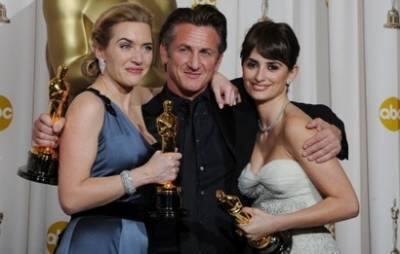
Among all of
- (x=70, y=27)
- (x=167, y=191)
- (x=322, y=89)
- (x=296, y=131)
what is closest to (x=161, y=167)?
(x=167, y=191)

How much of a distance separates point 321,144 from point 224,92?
0.24m

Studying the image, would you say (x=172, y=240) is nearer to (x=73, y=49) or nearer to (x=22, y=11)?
(x=73, y=49)

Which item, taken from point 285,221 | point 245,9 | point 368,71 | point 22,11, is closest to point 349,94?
point 368,71

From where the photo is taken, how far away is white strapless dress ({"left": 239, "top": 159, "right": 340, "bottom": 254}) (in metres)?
1.06

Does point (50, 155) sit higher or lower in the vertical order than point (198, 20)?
lower

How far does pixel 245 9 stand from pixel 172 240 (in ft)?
2.57

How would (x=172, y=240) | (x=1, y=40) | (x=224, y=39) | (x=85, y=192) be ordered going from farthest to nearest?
(x=1, y=40) → (x=224, y=39) → (x=172, y=240) → (x=85, y=192)

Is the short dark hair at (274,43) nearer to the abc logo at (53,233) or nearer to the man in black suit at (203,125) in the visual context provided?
the man in black suit at (203,125)

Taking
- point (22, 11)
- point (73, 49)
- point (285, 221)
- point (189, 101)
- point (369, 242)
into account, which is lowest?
point (369, 242)

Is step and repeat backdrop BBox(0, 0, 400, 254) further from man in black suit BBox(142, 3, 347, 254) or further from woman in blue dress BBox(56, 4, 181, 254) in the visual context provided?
woman in blue dress BBox(56, 4, 181, 254)

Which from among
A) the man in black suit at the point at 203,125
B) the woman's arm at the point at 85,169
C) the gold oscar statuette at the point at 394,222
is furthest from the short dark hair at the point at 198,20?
the gold oscar statuette at the point at 394,222

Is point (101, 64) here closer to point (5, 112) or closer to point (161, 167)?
point (161, 167)

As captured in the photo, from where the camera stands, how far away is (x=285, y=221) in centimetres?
100

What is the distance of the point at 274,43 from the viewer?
1101mm
